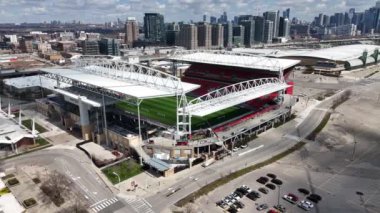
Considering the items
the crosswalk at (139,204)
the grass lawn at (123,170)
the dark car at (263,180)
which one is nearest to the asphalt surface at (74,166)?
the grass lawn at (123,170)

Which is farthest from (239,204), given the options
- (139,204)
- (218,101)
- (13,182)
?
(13,182)

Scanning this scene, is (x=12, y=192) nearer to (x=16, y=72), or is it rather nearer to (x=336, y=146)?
(x=336, y=146)

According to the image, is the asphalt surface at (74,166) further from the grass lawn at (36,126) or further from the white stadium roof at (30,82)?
the white stadium roof at (30,82)

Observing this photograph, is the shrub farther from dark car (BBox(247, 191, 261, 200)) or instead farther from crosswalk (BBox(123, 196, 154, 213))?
dark car (BBox(247, 191, 261, 200))

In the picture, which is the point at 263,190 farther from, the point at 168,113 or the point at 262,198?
the point at 168,113

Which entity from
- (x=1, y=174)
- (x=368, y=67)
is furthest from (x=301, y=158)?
(x=368, y=67)

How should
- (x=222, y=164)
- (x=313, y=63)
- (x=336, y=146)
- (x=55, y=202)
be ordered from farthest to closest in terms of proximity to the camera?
(x=313, y=63)
(x=336, y=146)
(x=222, y=164)
(x=55, y=202)

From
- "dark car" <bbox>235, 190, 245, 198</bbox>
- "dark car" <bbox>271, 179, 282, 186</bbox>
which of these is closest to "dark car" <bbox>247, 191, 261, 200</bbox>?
"dark car" <bbox>235, 190, 245, 198</bbox>
